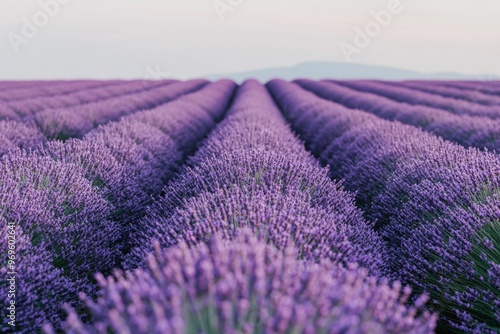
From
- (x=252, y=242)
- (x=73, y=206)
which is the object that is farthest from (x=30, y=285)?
(x=252, y=242)

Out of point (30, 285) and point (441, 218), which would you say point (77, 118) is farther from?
point (441, 218)

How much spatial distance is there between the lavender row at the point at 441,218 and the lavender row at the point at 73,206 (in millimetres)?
1960

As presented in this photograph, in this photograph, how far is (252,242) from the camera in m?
1.72

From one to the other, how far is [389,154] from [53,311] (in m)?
3.62

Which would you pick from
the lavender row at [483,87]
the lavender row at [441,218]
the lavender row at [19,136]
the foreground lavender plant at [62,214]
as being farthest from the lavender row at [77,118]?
the lavender row at [483,87]

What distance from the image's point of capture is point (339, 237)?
2.68 meters

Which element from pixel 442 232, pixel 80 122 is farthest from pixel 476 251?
pixel 80 122

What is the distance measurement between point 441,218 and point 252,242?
6.16ft

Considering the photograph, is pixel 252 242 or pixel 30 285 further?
pixel 30 285

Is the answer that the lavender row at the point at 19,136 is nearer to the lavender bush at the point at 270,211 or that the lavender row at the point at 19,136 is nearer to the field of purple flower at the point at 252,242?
the field of purple flower at the point at 252,242

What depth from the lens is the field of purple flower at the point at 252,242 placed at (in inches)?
56.9

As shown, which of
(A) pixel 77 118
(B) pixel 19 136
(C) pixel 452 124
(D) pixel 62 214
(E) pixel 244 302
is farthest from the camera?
(A) pixel 77 118

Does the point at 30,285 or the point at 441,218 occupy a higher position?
the point at 30,285

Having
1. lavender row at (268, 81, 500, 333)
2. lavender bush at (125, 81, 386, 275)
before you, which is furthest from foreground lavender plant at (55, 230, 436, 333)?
lavender row at (268, 81, 500, 333)
